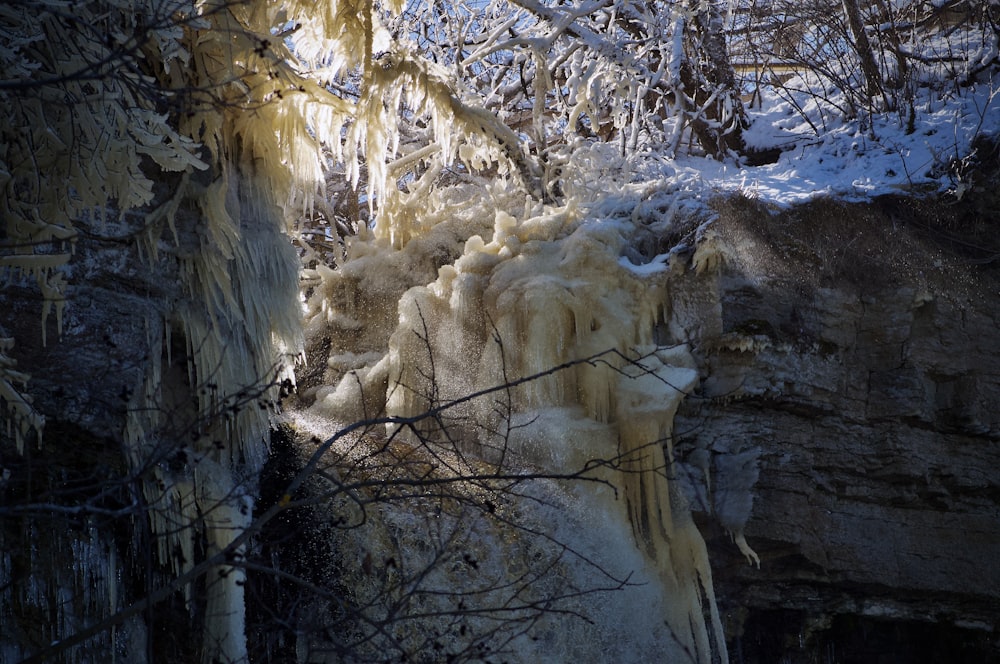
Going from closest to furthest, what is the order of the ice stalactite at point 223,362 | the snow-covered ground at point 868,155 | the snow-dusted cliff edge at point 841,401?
the ice stalactite at point 223,362 → the snow-dusted cliff edge at point 841,401 → the snow-covered ground at point 868,155

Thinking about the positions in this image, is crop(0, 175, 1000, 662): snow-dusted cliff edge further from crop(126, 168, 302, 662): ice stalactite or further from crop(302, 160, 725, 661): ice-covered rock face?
crop(126, 168, 302, 662): ice stalactite

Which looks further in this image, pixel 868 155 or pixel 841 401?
pixel 868 155

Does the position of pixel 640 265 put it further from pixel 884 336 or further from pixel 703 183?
pixel 884 336

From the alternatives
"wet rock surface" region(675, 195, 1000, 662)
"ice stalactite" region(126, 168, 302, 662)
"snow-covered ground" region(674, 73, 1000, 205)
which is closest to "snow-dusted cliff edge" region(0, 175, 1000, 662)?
"wet rock surface" region(675, 195, 1000, 662)

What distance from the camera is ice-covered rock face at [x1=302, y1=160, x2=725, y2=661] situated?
7.14m

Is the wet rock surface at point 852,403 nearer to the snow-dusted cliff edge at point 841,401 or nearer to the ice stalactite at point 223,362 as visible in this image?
the snow-dusted cliff edge at point 841,401

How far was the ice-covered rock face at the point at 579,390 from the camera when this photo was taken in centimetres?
714

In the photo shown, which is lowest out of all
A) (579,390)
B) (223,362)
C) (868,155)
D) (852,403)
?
(852,403)

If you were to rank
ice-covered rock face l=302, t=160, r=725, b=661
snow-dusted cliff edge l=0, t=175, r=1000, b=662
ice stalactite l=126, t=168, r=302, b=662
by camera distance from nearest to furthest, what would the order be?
ice stalactite l=126, t=168, r=302, b=662
ice-covered rock face l=302, t=160, r=725, b=661
snow-dusted cliff edge l=0, t=175, r=1000, b=662

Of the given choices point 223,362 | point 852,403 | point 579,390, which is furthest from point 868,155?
point 223,362

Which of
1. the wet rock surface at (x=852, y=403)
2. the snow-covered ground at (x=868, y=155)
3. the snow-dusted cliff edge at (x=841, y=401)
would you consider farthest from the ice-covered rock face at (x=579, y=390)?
the snow-covered ground at (x=868, y=155)

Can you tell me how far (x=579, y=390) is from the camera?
7.50 meters

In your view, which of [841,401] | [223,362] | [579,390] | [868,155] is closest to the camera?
[223,362]

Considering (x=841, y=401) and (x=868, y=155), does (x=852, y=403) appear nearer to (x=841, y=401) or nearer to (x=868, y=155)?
(x=841, y=401)
